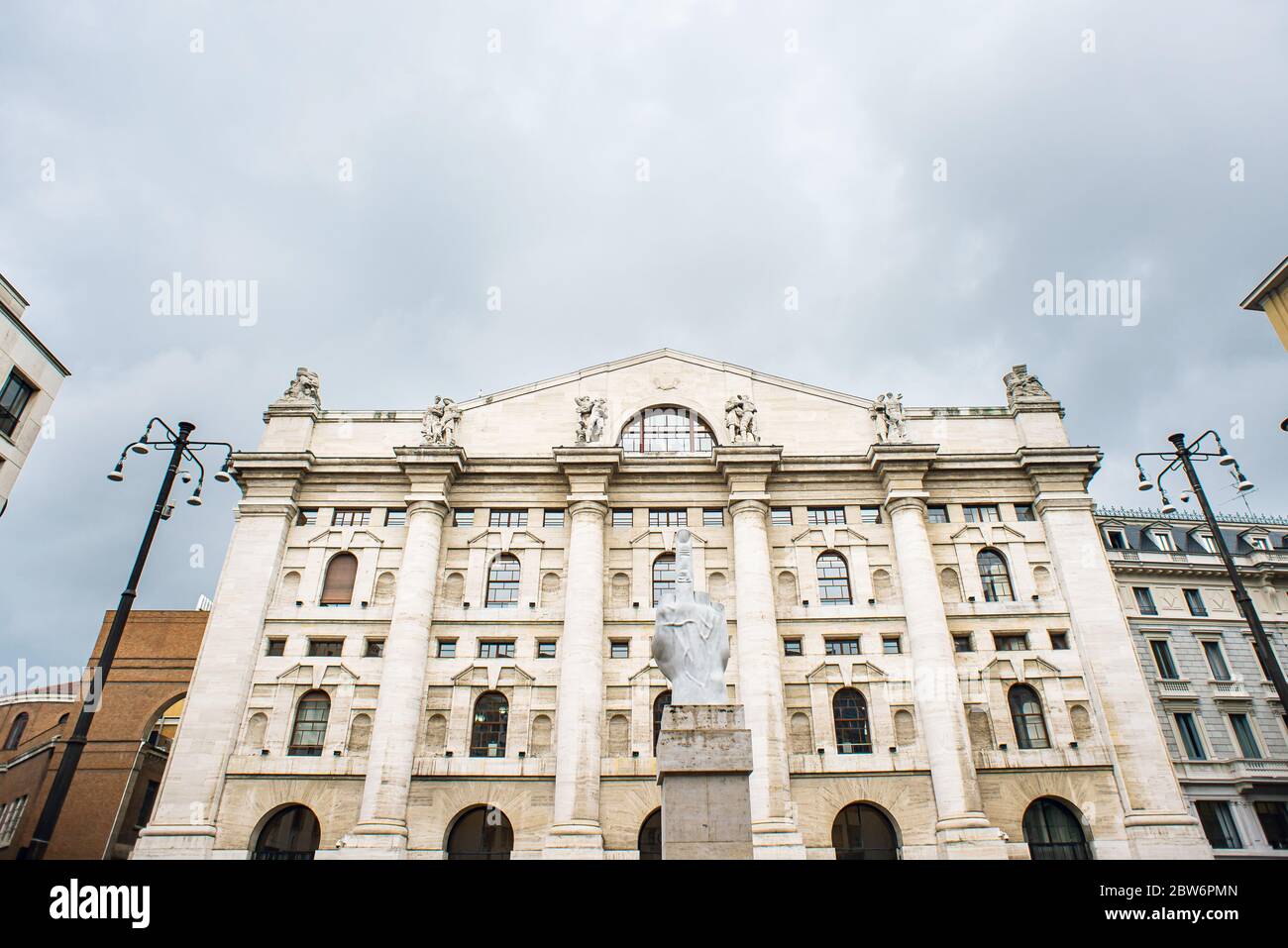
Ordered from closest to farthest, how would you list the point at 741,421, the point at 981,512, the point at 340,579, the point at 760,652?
1. the point at 760,652
2. the point at 340,579
3. the point at 981,512
4. the point at 741,421

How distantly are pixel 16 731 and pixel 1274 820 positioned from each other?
2979 inches

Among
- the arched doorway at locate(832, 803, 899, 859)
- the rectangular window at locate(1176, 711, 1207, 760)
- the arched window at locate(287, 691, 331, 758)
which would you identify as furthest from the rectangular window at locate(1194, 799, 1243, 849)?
the arched window at locate(287, 691, 331, 758)

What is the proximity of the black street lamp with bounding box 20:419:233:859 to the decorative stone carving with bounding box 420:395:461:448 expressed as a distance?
50.5ft

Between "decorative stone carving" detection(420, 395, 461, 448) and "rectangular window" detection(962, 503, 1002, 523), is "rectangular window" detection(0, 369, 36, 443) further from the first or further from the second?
"rectangular window" detection(962, 503, 1002, 523)

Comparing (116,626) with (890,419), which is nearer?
(116,626)

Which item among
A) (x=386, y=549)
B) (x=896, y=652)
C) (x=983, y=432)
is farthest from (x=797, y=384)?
(x=386, y=549)

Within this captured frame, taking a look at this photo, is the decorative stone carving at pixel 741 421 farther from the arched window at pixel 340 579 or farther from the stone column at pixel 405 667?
the arched window at pixel 340 579

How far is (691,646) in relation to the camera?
15.4m

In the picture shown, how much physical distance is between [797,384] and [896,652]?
14117 mm

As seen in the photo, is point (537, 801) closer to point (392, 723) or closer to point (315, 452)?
point (392, 723)

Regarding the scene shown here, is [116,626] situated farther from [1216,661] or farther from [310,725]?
[1216,661]

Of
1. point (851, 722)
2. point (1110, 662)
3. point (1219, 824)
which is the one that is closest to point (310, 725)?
point (851, 722)

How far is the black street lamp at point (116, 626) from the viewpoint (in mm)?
13594

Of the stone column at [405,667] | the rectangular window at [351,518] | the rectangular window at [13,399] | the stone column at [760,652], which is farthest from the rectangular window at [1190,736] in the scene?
the rectangular window at [13,399]
